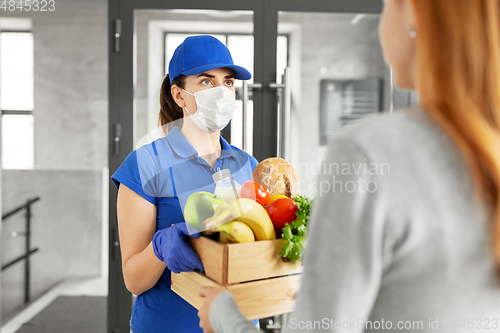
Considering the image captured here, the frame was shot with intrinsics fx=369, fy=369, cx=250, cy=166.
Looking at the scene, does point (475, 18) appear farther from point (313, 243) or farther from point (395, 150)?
point (313, 243)

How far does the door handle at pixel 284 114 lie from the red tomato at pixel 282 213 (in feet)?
3.48

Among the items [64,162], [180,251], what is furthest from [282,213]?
[64,162]

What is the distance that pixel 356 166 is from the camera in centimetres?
39

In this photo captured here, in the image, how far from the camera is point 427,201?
14.9 inches

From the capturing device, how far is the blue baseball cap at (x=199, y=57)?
3.50ft

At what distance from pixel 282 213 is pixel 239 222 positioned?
0.32 feet

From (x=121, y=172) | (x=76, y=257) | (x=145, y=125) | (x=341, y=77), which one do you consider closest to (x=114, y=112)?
(x=145, y=125)

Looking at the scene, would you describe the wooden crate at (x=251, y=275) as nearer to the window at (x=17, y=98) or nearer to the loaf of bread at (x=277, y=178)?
the loaf of bread at (x=277, y=178)

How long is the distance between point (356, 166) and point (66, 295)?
2.79 metres

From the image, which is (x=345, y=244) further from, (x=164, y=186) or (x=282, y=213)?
(x=164, y=186)

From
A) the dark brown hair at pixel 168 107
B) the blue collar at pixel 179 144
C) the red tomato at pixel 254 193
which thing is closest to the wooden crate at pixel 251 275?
the red tomato at pixel 254 193

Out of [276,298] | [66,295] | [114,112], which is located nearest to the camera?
[276,298]

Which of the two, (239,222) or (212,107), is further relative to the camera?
(212,107)

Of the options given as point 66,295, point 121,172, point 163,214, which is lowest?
point 66,295
